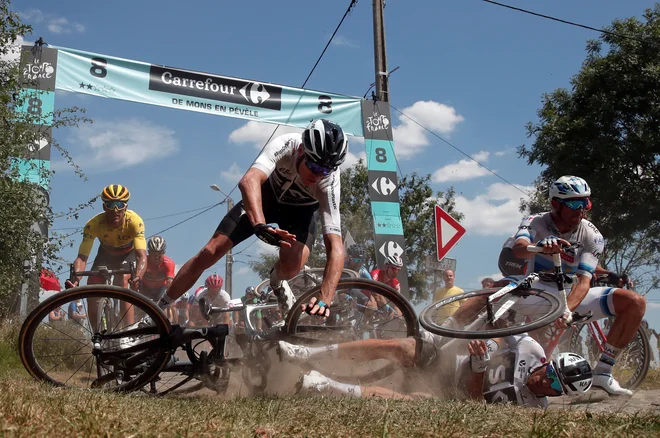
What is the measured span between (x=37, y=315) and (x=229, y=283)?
99.0ft

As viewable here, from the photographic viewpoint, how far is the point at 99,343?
5.17 metres

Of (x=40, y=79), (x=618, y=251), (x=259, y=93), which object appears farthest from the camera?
(x=618, y=251)

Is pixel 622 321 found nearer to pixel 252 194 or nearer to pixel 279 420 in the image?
pixel 252 194

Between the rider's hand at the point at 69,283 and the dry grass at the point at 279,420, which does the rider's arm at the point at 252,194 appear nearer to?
the dry grass at the point at 279,420

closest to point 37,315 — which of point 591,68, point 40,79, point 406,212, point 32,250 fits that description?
point 32,250

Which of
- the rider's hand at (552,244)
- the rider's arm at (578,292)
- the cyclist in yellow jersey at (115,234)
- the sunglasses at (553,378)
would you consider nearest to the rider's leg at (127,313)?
the cyclist in yellow jersey at (115,234)

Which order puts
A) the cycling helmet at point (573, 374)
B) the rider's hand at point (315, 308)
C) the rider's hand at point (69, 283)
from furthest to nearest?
the rider's hand at point (69, 283), the cycling helmet at point (573, 374), the rider's hand at point (315, 308)

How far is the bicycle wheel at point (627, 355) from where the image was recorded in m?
6.95

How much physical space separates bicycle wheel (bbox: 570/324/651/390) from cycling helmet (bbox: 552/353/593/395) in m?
2.05

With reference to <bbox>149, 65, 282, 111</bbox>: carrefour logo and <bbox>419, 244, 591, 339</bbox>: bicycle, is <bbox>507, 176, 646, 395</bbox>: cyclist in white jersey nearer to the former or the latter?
<bbox>419, 244, 591, 339</bbox>: bicycle

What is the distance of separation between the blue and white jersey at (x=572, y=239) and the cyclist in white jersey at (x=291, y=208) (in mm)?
2033

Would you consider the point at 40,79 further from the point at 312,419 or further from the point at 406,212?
the point at 406,212

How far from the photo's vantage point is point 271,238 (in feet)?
15.1

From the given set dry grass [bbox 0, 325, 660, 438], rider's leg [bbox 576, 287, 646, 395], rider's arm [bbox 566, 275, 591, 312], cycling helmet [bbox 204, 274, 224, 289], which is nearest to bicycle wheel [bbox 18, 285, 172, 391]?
dry grass [bbox 0, 325, 660, 438]
